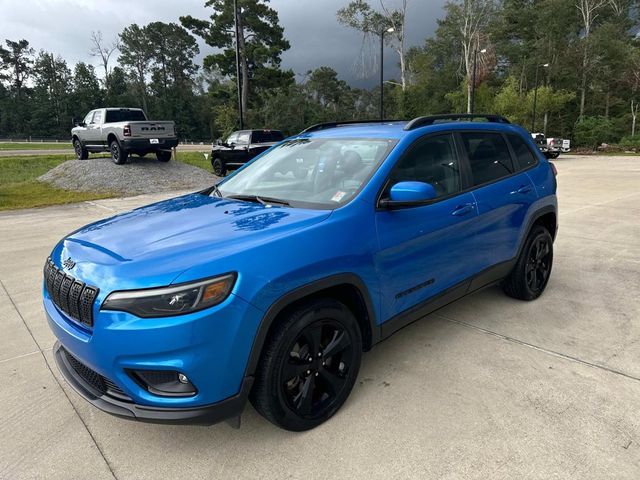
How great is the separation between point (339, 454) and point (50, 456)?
4.97 ft

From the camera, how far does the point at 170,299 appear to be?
196 centimetres

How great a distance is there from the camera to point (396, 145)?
300 centimetres

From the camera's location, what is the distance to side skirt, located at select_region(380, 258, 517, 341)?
285 cm

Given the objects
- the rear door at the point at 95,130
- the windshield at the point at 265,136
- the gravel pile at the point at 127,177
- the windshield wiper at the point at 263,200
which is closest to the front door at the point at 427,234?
the windshield wiper at the point at 263,200

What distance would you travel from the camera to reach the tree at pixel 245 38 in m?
32.8

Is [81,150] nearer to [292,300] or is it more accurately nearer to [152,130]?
[152,130]

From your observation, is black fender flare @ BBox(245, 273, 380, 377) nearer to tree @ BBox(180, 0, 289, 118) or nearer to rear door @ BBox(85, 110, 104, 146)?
rear door @ BBox(85, 110, 104, 146)

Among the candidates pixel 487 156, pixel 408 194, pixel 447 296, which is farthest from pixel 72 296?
pixel 487 156

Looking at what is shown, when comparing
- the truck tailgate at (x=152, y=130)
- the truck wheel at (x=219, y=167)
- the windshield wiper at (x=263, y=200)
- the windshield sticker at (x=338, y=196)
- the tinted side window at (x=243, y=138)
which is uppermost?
the truck tailgate at (x=152, y=130)

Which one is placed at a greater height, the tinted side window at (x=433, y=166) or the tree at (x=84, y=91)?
the tree at (x=84, y=91)

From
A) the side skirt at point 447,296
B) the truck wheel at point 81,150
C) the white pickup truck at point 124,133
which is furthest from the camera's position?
the truck wheel at point 81,150

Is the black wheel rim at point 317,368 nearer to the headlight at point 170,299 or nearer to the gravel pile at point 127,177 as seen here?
the headlight at point 170,299

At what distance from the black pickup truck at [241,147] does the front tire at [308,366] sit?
15.0 m

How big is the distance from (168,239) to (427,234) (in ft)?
5.35
